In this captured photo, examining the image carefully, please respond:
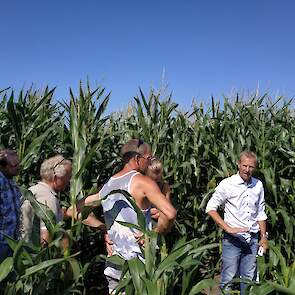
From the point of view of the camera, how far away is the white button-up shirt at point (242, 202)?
3.84m

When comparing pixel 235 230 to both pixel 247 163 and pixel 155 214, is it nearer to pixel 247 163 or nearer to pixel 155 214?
pixel 247 163

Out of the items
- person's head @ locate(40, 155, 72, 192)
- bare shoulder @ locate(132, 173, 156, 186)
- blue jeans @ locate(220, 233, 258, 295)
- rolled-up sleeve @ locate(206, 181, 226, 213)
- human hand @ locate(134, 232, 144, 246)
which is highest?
person's head @ locate(40, 155, 72, 192)

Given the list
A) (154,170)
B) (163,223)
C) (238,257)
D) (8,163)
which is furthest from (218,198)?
(8,163)

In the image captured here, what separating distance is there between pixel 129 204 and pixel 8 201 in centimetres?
77

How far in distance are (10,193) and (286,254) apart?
3.31 m

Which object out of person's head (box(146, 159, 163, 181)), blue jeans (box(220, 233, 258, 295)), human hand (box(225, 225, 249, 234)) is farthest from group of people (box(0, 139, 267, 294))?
blue jeans (box(220, 233, 258, 295))

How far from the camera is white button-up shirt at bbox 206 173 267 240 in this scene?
12.6ft

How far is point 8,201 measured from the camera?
2812 millimetres

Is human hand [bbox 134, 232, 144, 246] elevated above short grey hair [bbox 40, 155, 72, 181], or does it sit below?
below

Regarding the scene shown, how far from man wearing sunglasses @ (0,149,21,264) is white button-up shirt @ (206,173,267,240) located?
5.73ft

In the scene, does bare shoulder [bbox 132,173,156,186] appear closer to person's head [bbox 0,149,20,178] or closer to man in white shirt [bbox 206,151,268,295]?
person's head [bbox 0,149,20,178]

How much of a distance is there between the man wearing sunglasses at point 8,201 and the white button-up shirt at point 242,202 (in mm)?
1745

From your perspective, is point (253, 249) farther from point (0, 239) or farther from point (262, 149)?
point (0, 239)

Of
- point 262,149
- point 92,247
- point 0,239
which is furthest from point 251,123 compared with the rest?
point 0,239
